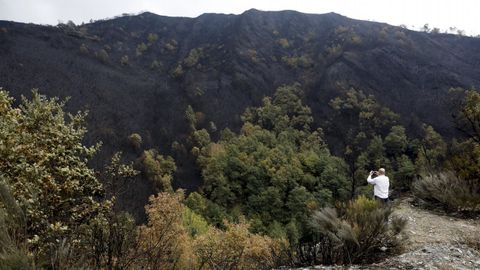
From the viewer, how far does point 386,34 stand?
83062 millimetres

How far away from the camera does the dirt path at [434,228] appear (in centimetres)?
747

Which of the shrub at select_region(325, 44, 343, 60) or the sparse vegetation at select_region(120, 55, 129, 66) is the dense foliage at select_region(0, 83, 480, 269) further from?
the sparse vegetation at select_region(120, 55, 129, 66)

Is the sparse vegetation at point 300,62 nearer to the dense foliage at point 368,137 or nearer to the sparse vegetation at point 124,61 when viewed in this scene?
the dense foliage at point 368,137

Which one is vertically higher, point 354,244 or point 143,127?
point 354,244

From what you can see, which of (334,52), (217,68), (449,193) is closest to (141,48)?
(217,68)

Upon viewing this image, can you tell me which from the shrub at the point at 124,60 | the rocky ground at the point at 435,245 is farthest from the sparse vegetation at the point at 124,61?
the rocky ground at the point at 435,245

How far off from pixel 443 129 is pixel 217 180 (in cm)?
3577

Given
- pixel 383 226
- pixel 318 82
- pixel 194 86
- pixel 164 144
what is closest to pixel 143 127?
pixel 164 144

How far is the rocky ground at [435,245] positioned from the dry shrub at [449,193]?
0.59m

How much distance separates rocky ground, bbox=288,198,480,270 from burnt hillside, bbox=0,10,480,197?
4528cm

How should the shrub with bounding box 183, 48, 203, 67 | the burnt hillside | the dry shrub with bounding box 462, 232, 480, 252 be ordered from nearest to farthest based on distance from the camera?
the dry shrub with bounding box 462, 232, 480, 252
the burnt hillside
the shrub with bounding box 183, 48, 203, 67

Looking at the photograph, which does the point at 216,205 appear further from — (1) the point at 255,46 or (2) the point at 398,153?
(1) the point at 255,46

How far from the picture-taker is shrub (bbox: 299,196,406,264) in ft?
20.2

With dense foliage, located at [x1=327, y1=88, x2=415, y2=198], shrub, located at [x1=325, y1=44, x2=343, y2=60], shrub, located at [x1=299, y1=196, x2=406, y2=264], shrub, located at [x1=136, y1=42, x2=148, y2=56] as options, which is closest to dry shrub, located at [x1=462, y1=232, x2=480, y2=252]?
shrub, located at [x1=299, y1=196, x2=406, y2=264]
